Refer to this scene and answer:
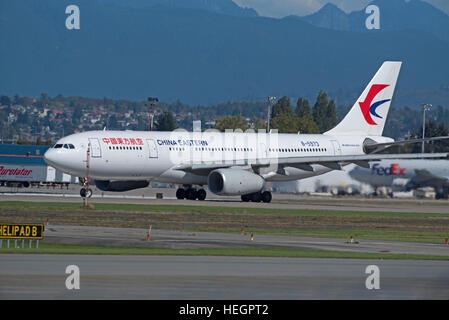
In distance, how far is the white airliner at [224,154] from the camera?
191 feet

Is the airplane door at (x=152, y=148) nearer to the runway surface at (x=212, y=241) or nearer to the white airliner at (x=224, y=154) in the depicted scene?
the white airliner at (x=224, y=154)

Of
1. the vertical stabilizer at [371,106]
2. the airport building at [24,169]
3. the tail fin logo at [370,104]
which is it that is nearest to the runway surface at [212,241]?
the vertical stabilizer at [371,106]

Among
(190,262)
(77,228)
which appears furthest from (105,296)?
(77,228)

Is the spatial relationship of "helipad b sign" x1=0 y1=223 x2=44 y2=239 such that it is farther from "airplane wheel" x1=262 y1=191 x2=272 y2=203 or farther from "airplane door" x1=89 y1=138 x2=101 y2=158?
"airplane wheel" x1=262 y1=191 x2=272 y2=203

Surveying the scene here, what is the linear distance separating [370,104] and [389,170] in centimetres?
632

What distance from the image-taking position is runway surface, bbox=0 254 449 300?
18328 millimetres

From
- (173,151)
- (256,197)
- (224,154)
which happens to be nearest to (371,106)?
(256,197)

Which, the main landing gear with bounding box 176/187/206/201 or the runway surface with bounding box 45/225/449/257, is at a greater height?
the main landing gear with bounding box 176/187/206/201

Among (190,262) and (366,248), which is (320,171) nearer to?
(366,248)

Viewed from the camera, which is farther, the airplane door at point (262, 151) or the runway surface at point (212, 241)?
the airplane door at point (262, 151)

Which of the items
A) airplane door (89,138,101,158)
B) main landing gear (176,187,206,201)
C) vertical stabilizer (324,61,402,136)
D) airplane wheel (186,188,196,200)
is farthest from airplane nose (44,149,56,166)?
vertical stabilizer (324,61,402,136)

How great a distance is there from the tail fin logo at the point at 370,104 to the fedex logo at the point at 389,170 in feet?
15.6
